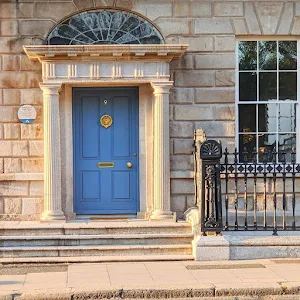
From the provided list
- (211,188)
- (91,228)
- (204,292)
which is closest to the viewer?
(204,292)

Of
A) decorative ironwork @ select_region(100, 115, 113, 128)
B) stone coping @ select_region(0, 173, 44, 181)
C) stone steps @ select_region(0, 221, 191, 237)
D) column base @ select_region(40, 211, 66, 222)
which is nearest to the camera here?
stone steps @ select_region(0, 221, 191, 237)

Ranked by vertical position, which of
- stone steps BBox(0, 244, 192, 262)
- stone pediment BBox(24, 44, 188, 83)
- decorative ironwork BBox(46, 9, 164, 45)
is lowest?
stone steps BBox(0, 244, 192, 262)

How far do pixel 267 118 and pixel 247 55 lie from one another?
1263 mm

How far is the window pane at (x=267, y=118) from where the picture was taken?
11.7 metres

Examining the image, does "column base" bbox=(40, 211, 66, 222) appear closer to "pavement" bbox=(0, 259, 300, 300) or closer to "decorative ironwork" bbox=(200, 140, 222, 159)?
"pavement" bbox=(0, 259, 300, 300)

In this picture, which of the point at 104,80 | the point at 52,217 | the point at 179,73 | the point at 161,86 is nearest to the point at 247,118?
the point at 179,73

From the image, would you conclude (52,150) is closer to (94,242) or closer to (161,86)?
(94,242)

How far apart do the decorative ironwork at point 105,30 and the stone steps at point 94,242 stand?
3.46m

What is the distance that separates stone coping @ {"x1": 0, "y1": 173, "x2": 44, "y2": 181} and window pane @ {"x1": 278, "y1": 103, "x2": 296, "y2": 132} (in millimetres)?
4626

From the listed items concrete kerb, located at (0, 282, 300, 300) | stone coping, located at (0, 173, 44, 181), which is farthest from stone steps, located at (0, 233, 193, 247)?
concrete kerb, located at (0, 282, 300, 300)

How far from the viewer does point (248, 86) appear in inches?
459

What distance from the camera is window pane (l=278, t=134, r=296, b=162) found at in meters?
11.7

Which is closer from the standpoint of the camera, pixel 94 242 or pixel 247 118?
pixel 94 242

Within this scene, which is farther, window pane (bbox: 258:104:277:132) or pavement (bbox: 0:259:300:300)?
window pane (bbox: 258:104:277:132)
